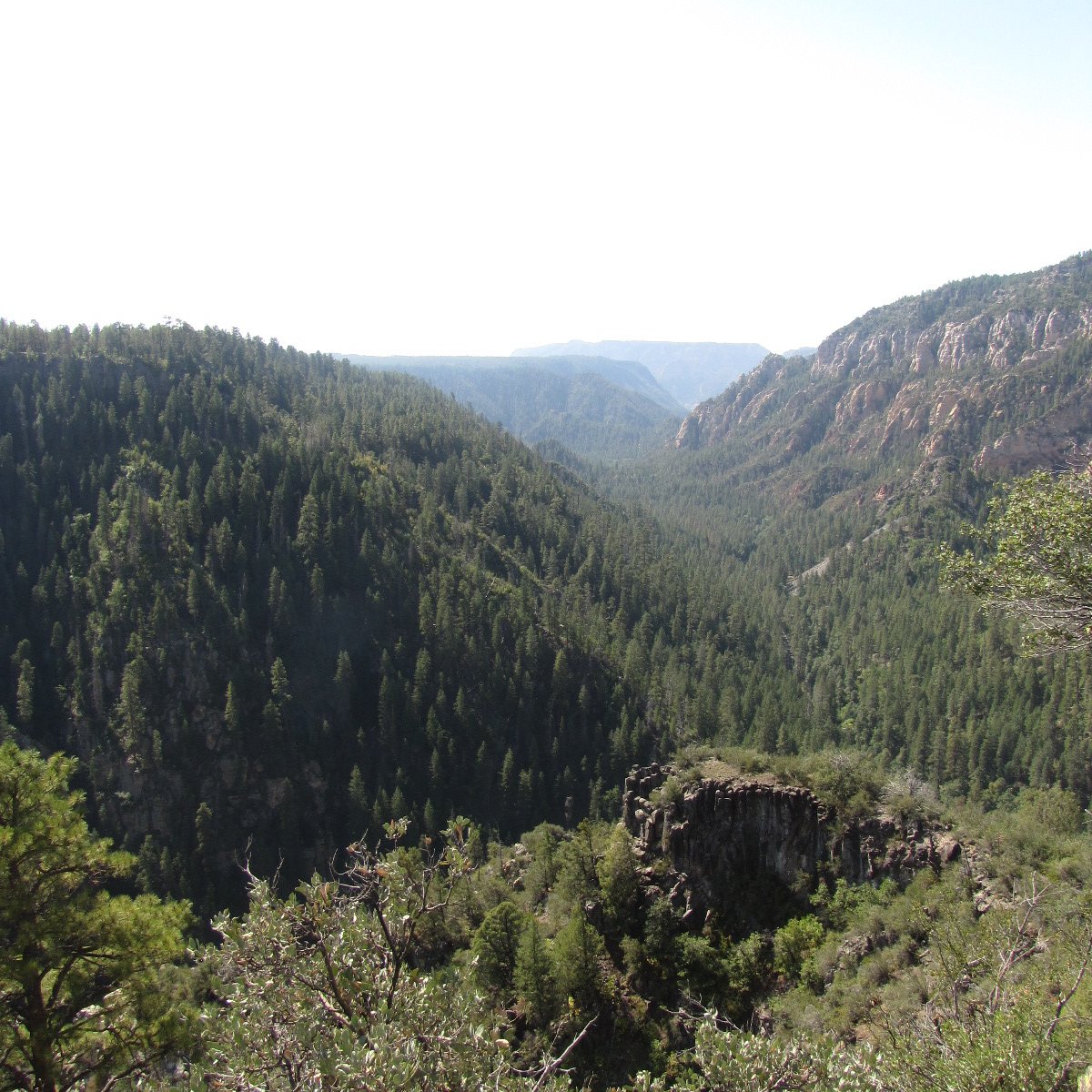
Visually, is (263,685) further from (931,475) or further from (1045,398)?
(1045,398)

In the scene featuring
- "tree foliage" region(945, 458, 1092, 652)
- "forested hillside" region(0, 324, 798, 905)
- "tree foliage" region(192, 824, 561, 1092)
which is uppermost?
"tree foliage" region(945, 458, 1092, 652)

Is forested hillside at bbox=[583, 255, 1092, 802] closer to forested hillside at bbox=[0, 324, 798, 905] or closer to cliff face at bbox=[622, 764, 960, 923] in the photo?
forested hillside at bbox=[0, 324, 798, 905]

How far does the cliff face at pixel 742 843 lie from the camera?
111 ft

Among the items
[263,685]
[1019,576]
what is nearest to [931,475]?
[263,685]

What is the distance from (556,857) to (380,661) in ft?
181

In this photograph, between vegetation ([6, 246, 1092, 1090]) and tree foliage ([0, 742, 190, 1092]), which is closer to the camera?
tree foliage ([0, 742, 190, 1092])

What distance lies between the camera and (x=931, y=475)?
16300cm

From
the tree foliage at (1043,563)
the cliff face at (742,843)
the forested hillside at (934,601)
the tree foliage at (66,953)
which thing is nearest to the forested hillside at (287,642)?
the forested hillside at (934,601)

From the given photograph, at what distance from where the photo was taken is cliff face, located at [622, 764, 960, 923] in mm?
33750

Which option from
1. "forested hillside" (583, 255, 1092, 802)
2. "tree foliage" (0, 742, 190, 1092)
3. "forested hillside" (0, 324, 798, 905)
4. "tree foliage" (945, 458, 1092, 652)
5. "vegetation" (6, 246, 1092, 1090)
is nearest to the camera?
"tree foliage" (0, 742, 190, 1092)

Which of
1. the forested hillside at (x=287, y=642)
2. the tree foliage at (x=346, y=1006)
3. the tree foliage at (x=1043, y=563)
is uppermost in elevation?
the tree foliage at (x=1043, y=563)

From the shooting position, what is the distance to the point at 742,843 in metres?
35.8

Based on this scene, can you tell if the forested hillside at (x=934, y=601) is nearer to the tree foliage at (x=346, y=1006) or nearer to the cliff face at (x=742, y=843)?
the cliff face at (x=742, y=843)

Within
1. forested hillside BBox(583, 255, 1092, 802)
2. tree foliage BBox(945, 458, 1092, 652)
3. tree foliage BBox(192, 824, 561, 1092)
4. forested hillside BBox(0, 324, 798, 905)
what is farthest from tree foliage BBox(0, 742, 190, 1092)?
forested hillside BBox(0, 324, 798, 905)
